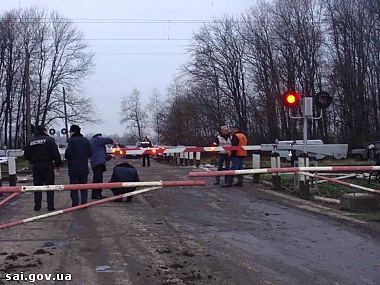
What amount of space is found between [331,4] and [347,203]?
1559 inches

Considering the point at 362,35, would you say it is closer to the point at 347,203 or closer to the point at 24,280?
the point at 347,203

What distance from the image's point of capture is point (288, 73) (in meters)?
49.5

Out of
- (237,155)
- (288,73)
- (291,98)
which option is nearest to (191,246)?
(291,98)

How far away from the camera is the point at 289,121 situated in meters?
49.2

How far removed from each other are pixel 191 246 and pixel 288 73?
44077mm

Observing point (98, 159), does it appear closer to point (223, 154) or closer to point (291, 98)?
point (223, 154)

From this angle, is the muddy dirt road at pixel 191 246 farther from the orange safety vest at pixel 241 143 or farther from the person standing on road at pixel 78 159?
the orange safety vest at pixel 241 143

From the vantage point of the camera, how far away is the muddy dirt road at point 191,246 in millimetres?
5816

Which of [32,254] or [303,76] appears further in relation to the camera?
[303,76]

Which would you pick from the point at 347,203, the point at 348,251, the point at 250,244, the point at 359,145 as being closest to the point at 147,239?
the point at 250,244

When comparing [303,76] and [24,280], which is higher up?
[303,76]

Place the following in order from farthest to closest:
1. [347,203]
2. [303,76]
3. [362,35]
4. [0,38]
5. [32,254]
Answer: [0,38] → [303,76] → [362,35] → [347,203] → [32,254]

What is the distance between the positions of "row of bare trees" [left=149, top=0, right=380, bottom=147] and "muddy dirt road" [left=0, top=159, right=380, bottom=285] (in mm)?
35922

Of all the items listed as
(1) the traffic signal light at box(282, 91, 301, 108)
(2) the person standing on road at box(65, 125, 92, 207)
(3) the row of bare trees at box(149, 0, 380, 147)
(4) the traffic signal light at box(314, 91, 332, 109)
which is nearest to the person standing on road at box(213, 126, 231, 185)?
(1) the traffic signal light at box(282, 91, 301, 108)
